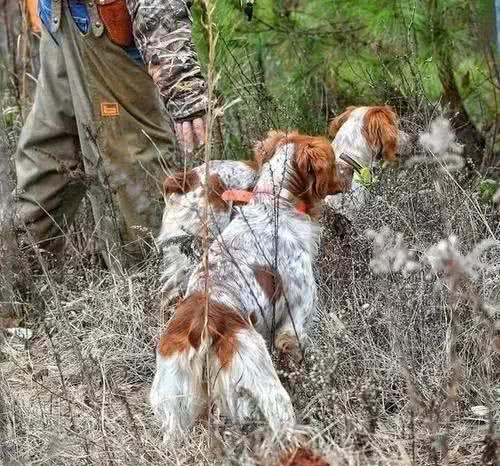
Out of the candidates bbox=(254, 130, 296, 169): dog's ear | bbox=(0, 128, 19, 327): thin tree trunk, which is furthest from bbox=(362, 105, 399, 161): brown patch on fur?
bbox=(0, 128, 19, 327): thin tree trunk

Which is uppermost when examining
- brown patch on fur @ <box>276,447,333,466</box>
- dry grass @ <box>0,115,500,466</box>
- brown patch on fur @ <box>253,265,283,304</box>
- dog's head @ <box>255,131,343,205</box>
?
dog's head @ <box>255,131,343,205</box>

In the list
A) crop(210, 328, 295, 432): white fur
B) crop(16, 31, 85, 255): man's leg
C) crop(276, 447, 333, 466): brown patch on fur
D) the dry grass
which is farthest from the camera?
crop(16, 31, 85, 255): man's leg

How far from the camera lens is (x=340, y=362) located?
4012 mm

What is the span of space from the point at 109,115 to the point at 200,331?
182cm

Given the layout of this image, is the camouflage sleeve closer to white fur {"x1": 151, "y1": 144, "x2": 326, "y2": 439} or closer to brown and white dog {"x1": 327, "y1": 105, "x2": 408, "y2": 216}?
white fur {"x1": 151, "y1": 144, "x2": 326, "y2": 439}

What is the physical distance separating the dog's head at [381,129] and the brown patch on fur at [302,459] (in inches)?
104

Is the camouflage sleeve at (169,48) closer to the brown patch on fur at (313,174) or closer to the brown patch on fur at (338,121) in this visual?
the brown patch on fur at (313,174)

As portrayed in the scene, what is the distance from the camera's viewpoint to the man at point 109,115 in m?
4.72

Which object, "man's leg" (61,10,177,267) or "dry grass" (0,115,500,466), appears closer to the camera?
"dry grass" (0,115,500,466)

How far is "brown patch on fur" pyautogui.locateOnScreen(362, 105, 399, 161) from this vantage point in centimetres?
555

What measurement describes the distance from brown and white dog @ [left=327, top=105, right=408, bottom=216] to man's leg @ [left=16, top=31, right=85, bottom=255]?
51.4 inches

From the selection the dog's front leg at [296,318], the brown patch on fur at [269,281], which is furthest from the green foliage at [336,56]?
the brown patch on fur at [269,281]

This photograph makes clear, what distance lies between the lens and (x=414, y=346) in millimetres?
4035

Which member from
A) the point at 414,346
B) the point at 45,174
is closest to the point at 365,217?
the point at 414,346
